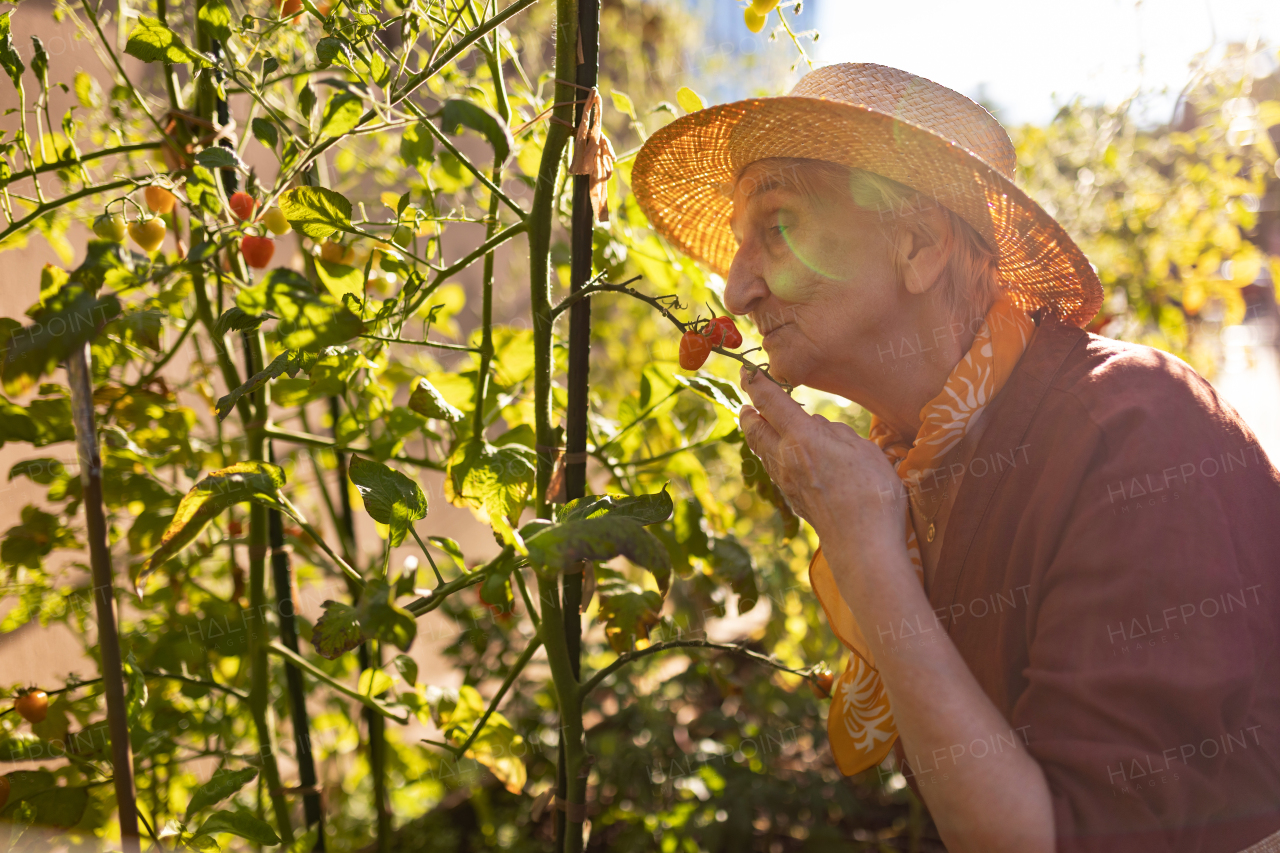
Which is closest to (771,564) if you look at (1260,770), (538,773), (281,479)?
(538,773)

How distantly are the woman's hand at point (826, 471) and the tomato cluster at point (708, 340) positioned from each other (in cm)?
8

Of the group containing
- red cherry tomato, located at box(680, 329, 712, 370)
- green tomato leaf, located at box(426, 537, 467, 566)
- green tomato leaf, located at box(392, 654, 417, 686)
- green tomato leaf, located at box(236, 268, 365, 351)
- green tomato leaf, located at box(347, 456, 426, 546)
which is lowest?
green tomato leaf, located at box(392, 654, 417, 686)

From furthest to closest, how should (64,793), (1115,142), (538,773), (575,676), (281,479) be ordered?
(1115,142) → (538,773) → (575,676) → (64,793) → (281,479)

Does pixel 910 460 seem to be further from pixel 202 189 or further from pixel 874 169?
pixel 202 189

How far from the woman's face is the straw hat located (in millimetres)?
62

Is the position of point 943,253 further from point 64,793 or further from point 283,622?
point 64,793

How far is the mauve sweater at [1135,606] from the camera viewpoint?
2.51 feet

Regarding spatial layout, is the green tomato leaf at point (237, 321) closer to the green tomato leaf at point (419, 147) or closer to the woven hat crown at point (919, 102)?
the green tomato leaf at point (419, 147)

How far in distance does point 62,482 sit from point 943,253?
1.40m

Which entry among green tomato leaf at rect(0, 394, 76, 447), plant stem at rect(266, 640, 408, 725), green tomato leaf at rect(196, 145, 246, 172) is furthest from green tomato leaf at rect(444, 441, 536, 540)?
green tomato leaf at rect(0, 394, 76, 447)

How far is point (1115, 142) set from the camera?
2385 millimetres

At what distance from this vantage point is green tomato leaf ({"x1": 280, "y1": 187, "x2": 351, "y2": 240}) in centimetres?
86

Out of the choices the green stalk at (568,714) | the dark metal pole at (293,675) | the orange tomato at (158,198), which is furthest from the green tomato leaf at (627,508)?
the orange tomato at (158,198)

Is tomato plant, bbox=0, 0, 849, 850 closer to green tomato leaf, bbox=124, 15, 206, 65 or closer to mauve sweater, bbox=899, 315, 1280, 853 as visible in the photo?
green tomato leaf, bbox=124, 15, 206, 65
